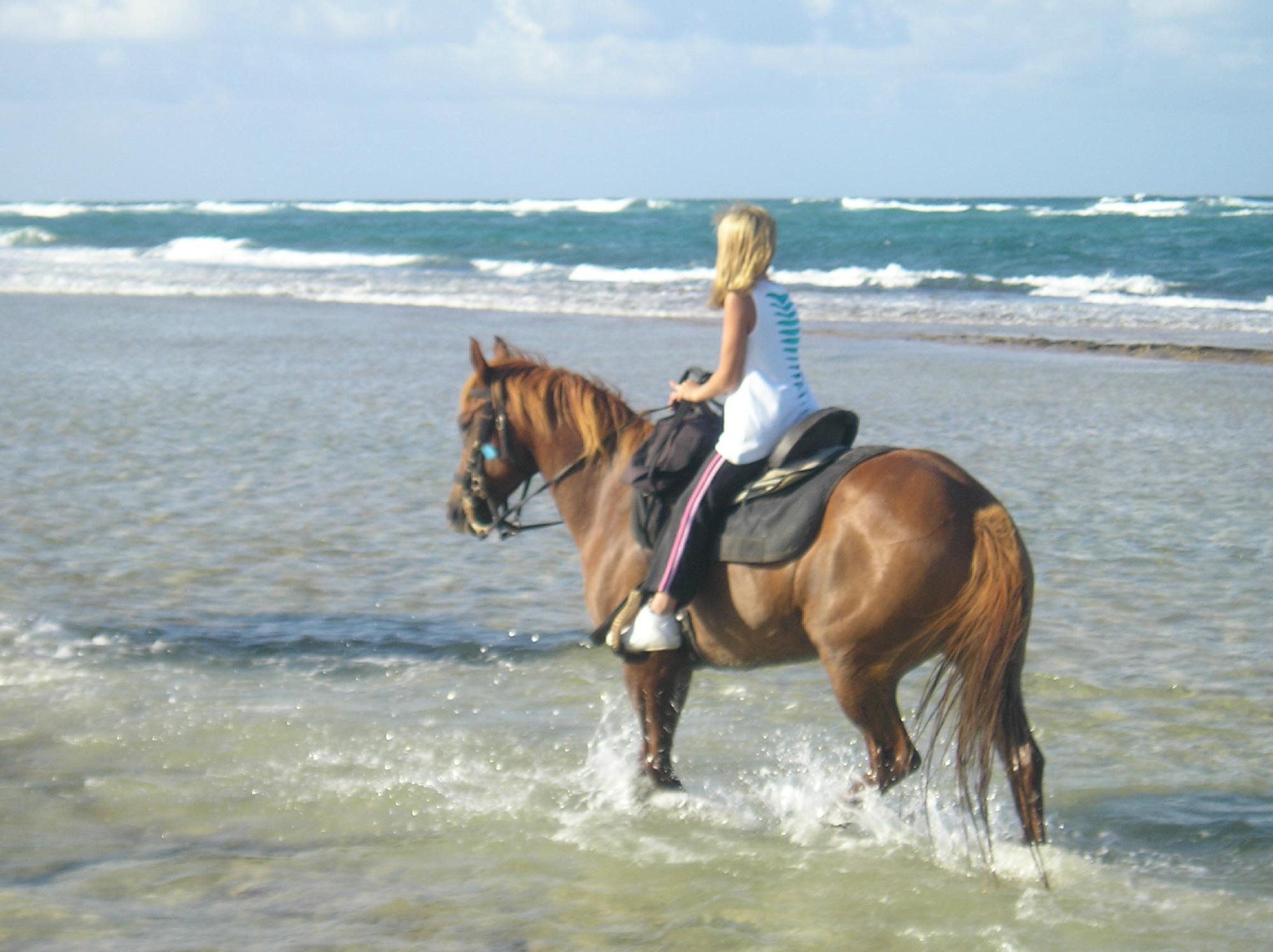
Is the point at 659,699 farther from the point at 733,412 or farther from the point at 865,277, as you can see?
the point at 865,277

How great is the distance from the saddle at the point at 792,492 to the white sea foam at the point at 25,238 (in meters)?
55.7

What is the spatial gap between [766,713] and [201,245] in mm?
50258

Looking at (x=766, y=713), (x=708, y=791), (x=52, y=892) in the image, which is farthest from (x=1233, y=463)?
(x=52, y=892)

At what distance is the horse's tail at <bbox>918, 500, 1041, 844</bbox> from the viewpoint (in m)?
4.05

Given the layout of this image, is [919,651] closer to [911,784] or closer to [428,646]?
[911,784]

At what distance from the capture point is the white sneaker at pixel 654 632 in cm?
458

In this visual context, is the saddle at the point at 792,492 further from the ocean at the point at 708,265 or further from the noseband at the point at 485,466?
the ocean at the point at 708,265

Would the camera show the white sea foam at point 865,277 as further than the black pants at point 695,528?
Yes

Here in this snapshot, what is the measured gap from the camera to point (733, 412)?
4.52 m

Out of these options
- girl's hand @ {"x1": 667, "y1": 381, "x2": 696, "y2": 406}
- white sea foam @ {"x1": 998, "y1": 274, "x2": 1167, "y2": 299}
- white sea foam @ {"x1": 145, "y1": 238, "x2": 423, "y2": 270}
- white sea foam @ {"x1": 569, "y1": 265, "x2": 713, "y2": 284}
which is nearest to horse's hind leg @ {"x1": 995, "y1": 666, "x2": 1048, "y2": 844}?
girl's hand @ {"x1": 667, "y1": 381, "x2": 696, "y2": 406}

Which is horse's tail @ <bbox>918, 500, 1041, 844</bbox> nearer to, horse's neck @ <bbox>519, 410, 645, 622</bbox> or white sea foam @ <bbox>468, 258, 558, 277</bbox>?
horse's neck @ <bbox>519, 410, 645, 622</bbox>

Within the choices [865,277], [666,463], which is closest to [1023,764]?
[666,463]

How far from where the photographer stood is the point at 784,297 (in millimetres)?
4488

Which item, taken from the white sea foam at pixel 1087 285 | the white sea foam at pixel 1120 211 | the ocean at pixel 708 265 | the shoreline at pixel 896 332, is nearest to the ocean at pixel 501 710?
the shoreline at pixel 896 332
